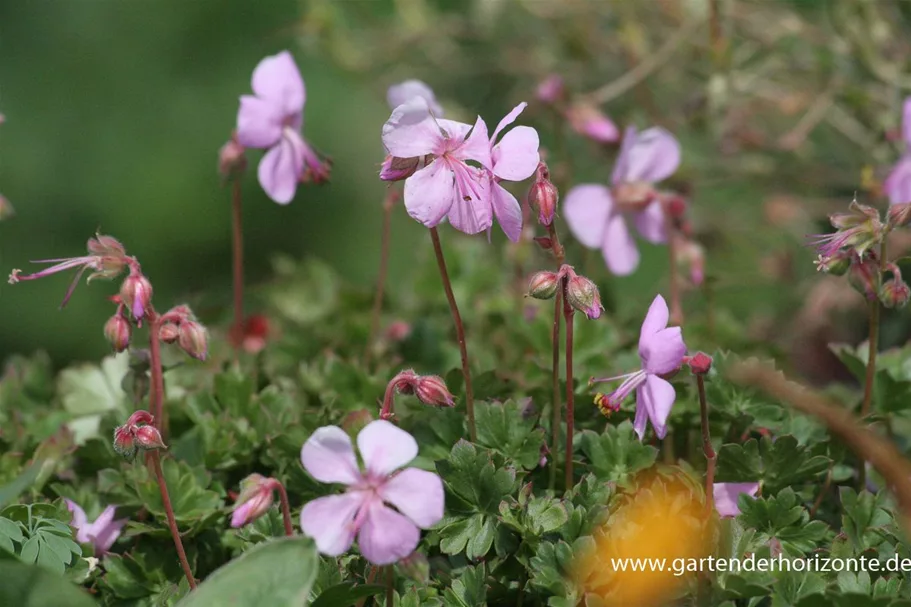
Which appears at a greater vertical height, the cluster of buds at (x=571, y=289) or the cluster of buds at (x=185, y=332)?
the cluster of buds at (x=571, y=289)

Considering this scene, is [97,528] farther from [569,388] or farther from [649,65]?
[649,65]

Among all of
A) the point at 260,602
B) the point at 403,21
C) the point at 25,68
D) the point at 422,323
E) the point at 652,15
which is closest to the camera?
the point at 260,602

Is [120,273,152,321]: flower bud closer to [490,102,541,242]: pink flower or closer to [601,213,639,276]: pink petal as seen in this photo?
[490,102,541,242]: pink flower

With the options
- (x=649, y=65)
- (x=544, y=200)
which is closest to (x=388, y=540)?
(x=544, y=200)

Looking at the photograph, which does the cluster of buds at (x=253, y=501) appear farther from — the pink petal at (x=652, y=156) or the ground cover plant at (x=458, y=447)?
the pink petal at (x=652, y=156)

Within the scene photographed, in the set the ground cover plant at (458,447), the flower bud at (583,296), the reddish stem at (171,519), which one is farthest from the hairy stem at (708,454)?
the reddish stem at (171,519)

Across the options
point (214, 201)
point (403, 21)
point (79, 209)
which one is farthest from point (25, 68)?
point (403, 21)

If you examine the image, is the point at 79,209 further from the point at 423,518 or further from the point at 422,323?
the point at 423,518
